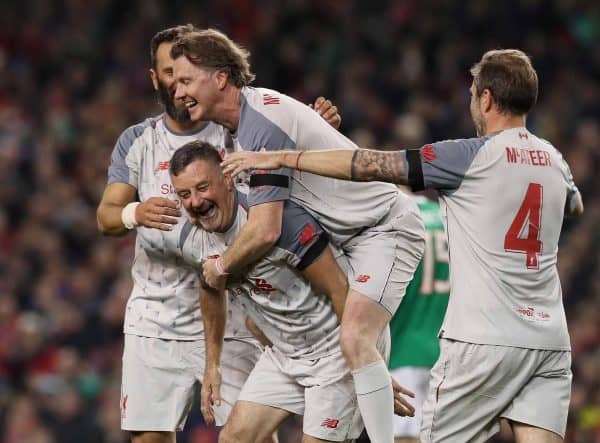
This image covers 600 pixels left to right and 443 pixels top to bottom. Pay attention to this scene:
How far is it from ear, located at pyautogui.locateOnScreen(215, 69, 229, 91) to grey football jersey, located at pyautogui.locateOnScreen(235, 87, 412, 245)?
10 centimetres

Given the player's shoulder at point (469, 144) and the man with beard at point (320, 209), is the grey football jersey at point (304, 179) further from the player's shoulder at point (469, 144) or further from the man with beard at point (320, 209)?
the player's shoulder at point (469, 144)

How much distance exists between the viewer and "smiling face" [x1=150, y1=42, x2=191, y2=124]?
6375mm

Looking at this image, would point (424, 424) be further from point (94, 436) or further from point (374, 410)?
point (94, 436)

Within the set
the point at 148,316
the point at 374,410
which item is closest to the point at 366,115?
the point at 148,316

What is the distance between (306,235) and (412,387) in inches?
79.9

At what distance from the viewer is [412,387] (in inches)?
285

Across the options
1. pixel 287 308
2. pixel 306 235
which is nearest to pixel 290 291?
pixel 287 308

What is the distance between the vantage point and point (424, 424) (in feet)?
17.4

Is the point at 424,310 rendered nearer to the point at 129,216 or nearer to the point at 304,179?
the point at 304,179

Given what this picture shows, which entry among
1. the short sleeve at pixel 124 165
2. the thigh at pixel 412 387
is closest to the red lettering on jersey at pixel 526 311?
the thigh at pixel 412 387

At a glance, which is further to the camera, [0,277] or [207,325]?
[0,277]

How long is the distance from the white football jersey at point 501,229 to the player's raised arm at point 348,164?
0.20 feet

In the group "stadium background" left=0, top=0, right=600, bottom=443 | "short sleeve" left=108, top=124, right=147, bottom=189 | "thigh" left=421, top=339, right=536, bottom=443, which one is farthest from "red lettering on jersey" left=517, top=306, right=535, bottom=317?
"stadium background" left=0, top=0, right=600, bottom=443

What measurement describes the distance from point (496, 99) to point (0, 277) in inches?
320
